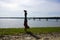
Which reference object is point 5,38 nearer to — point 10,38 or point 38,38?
point 10,38

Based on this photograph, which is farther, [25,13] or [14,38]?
[25,13]

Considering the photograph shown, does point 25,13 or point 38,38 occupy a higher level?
point 25,13

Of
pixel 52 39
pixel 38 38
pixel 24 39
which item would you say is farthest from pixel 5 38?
pixel 52 39

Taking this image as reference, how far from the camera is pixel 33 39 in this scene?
11953mm

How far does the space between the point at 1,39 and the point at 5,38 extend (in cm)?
37

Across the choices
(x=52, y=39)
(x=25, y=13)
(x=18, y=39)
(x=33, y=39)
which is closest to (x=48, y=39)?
(x=52, y=39)

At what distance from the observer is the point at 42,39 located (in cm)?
1199

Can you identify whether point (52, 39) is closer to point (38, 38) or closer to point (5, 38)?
point (38, 38)

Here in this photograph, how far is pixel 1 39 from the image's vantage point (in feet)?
38.6

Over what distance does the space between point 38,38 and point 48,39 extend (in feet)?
2.21

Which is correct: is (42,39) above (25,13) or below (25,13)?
below

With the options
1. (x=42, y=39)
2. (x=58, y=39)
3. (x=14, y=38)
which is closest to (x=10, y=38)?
(x=14, y=38)

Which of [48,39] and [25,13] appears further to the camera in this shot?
[25,13]

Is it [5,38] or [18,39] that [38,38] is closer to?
[18,39]
